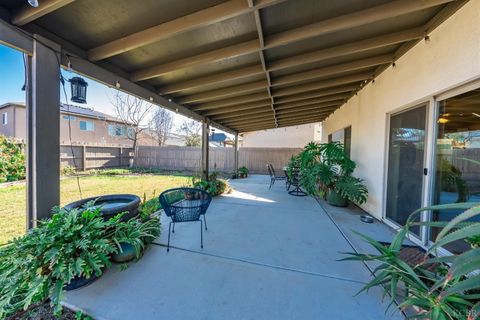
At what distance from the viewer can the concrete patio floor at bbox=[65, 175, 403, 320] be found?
5.00 ft

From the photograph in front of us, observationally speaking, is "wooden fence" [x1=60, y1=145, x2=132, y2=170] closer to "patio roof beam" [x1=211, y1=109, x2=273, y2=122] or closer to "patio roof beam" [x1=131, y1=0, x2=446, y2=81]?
"patio roof beam" [x1=211, y1=109, x2=273, y2=122]

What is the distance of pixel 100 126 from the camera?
14305 millimetres

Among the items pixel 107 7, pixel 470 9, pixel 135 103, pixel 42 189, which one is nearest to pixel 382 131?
pixel 470 9

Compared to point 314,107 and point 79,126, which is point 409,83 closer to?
point 314,107

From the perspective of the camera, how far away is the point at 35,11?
1588mm

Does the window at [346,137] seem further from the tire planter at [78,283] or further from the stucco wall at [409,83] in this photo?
the tire planter at [78,283]

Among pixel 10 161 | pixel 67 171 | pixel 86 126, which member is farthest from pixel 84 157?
pixel 86 126

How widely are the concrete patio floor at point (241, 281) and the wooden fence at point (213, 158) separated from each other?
23.7ft

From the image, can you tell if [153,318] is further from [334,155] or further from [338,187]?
[334,155]

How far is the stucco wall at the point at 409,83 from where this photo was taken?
6.07 feet

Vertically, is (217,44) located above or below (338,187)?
above

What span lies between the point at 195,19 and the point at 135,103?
13.2m

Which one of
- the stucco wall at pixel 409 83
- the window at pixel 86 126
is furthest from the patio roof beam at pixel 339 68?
the window at pixel 86 126

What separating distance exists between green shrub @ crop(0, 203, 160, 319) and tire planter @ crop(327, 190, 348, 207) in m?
4.10
